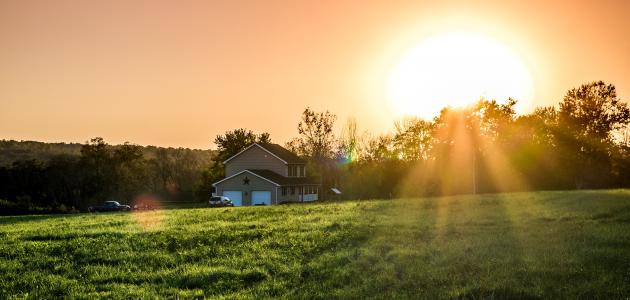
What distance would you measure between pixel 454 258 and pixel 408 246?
3001 millimetres

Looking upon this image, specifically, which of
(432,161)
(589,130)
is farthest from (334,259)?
(589,130)

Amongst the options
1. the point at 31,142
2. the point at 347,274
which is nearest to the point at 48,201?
the point at 347,274

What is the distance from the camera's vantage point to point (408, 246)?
62.0 ft

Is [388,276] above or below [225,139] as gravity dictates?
below

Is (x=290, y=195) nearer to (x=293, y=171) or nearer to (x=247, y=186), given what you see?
(x=293, y=171)

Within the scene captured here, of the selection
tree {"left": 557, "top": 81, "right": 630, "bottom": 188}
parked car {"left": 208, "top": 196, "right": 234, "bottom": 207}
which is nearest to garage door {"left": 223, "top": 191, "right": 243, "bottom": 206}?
parked car {"left": 208, "top": 196, "right": 234, "bottom": 207}

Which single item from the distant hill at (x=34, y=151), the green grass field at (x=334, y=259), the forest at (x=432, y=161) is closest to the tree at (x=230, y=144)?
the forest at (x=432, y=161)

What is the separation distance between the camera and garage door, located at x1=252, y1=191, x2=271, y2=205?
66938 mm

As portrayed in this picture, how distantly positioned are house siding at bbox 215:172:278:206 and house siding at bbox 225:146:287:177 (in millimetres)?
4276

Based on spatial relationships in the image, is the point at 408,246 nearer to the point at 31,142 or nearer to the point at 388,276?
the point at 388,276

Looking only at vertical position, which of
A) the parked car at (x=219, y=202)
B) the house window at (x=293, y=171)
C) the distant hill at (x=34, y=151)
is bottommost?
the parked car at (x=219, y=202)

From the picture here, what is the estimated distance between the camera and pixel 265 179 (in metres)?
66.8

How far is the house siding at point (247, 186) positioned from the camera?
219 ft

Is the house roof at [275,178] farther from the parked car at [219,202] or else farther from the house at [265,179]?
the parked car at [219,202]
